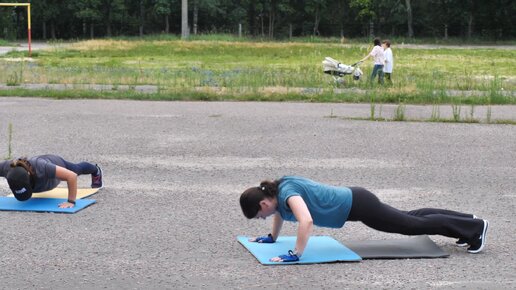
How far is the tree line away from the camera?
68.6m

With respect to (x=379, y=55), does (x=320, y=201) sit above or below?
below

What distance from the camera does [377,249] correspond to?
21.1ft

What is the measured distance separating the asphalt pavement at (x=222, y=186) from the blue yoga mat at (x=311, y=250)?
103mm

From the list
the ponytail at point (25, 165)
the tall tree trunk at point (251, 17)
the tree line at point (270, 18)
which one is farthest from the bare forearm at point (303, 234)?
the tall tree trunk at point (251, 17)

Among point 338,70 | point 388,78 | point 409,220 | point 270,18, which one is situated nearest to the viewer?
point 409,220

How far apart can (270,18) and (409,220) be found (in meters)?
71.8

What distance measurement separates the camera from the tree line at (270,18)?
68.6 meters

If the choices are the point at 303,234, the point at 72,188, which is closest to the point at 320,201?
the point at 303,234

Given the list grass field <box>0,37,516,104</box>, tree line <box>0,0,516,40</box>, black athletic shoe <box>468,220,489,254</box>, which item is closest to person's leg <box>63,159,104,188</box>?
black athletic shoe <box>468,220,489,254</box>

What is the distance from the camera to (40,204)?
316 inches

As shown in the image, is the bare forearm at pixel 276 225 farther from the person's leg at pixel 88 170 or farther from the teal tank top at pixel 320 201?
the person's leg at pixel 88 170

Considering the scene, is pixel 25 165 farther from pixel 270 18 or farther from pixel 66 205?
pixel 270 18

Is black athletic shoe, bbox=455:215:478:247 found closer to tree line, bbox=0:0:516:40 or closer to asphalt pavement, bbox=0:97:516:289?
asphalt pavement, bbox=0:97:516:289

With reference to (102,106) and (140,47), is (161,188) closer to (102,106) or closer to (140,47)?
(102,106)
